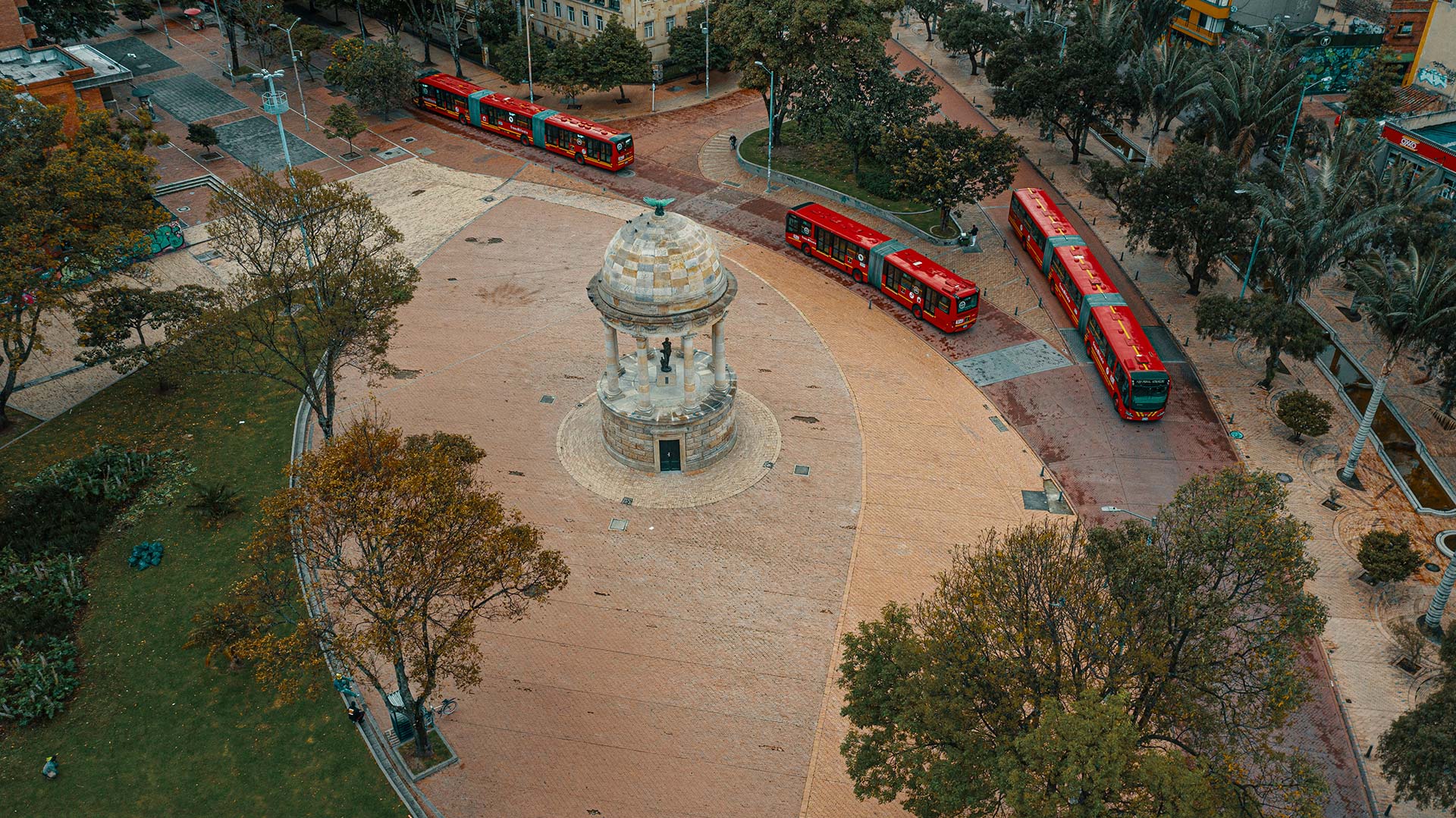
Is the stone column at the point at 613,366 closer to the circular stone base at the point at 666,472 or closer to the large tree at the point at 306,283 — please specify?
the circular stone base at the point at 666,472

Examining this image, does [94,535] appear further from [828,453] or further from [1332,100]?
[1332,100]

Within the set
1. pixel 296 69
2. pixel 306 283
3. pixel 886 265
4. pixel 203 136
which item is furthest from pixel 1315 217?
pixel 296 69

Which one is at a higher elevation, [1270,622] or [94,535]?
[1270,622]

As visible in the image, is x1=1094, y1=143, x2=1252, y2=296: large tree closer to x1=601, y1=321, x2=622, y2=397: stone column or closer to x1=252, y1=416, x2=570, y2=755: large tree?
x1=601, y1=321, x2=622, y2=397: stone column

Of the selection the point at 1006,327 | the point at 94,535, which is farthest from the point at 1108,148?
the point at 94,535

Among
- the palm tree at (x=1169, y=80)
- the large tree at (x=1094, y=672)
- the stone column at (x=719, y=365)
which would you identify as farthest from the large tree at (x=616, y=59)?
the large tree at (x=1094, y=672)

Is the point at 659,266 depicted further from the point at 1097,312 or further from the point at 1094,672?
the point at 1097,312
